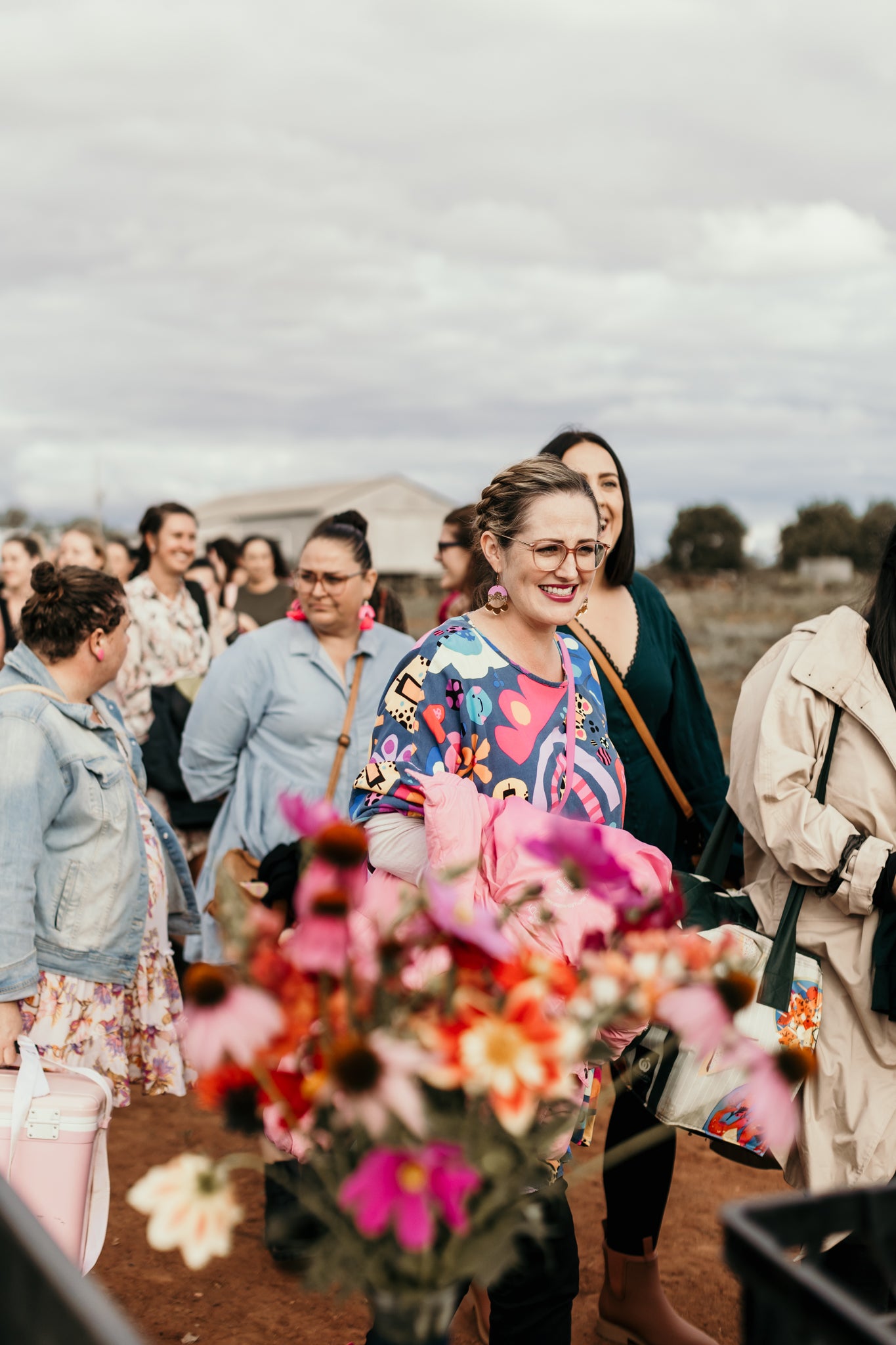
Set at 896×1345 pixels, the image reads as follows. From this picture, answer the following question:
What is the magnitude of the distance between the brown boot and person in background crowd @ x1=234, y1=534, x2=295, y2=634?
579 cm

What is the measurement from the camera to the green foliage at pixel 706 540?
6462 cm

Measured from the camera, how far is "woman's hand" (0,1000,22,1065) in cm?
283

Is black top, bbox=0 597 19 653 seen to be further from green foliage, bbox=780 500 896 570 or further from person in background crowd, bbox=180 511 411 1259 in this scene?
green foliage, bbox=780 500 896 570

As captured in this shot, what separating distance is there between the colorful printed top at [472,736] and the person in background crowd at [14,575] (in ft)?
18.9

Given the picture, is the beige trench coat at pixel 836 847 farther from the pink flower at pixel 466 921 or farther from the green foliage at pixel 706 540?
the green foliage at pixel 706 540

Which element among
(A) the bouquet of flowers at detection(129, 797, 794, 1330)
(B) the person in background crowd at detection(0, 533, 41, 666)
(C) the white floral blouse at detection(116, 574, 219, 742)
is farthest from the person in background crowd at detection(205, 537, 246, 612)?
(A) the bouquet of flowers at detection(129, 797, 794, 1330)

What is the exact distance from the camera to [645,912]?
1.20 meters

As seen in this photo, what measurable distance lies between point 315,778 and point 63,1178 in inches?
65.2

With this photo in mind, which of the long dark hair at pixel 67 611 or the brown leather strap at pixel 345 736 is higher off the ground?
the long dark hair at pixel 67 611

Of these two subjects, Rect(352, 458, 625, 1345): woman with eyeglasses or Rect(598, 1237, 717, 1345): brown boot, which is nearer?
Rect(352, 458, 625, 1345): woman with eyeglasses

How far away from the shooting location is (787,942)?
262cm

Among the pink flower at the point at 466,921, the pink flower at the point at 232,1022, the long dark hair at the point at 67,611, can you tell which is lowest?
the pink flower at the point at 232,1022

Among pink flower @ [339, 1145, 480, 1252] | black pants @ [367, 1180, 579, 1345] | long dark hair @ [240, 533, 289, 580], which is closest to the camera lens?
pink flower @ [339, 1145, 480, 1252]

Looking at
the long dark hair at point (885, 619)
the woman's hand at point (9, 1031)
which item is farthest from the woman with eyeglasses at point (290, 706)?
the long dark hair at point (885, 619)
